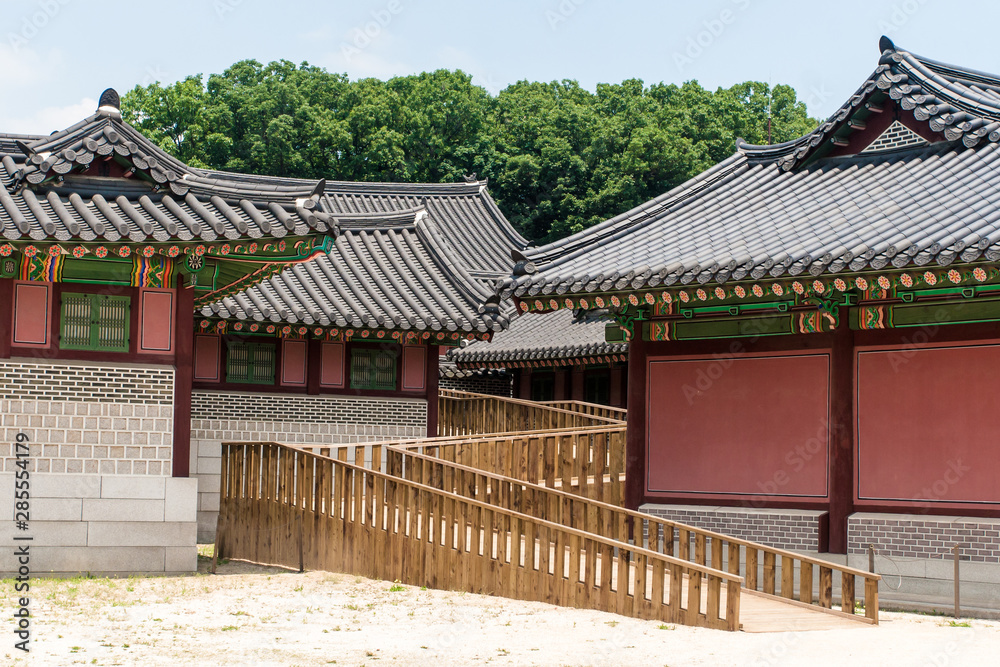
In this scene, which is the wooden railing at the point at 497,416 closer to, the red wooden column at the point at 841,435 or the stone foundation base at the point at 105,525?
the red wooden column at the point at 841,435

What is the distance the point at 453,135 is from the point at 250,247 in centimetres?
4624

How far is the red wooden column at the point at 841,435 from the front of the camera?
12.8 m

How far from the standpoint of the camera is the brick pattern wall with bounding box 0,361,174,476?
12.5 metres

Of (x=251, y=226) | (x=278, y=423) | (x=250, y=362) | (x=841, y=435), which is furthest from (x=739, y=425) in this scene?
(x=250, y=362)

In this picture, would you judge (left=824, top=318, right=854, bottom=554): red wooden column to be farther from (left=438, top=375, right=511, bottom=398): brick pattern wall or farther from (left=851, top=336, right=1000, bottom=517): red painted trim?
(left=438, top=375, right=511, bottom=398): brick pattern wall

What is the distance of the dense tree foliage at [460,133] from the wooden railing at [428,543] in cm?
3646

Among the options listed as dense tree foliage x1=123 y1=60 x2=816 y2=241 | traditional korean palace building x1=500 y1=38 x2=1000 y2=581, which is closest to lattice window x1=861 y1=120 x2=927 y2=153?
traditional korean palace building x1=500 y1=38 x2=1000 y2=581

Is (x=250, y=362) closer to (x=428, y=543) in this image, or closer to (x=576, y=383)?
(x=428, y=543)

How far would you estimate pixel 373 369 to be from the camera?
20.1 metres

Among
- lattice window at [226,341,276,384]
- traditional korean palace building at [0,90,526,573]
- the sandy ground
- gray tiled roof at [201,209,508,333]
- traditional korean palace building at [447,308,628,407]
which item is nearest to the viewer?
the sandy ground

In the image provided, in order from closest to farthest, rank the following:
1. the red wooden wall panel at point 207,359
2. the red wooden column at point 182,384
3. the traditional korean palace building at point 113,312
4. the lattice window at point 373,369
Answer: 1. the traditional korean palace building at point 113,312
2. the red wooden column at point 182,384
3. the red wooden wall panel at point 207,359
4. the lattice window at point 373,369

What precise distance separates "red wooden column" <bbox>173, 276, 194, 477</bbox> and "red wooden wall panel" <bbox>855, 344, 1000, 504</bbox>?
7.82m

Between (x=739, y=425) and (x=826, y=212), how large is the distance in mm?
2822

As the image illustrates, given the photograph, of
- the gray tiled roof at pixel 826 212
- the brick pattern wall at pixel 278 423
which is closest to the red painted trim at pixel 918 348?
the gray tiled roof at pixel 826 212
